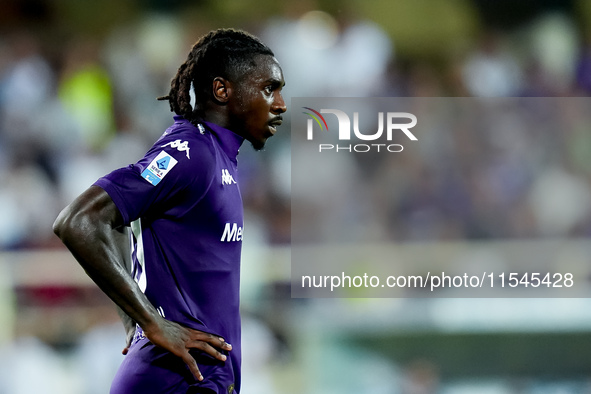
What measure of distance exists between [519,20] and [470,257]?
334 centimetres

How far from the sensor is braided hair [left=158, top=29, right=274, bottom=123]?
2938 millimetres

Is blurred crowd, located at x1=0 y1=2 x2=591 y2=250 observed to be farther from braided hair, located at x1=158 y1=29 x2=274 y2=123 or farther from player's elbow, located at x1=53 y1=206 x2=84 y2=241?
player's elbow, located at x1=53 y1=206 x2=84 y2=241

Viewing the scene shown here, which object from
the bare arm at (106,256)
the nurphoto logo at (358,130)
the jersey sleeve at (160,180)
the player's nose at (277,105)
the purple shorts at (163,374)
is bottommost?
the purple shorts at (163,374)

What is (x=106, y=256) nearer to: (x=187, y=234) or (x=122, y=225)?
(x=122, y=225)

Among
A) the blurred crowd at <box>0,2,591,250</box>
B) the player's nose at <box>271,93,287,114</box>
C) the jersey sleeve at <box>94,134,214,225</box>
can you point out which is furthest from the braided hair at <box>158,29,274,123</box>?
the blurred crowd at <box>0,2,591,250</box>

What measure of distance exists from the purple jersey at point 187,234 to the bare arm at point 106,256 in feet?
0.25

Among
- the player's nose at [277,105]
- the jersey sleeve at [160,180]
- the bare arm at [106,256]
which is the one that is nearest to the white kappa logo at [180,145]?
the jersey sleeve at [160,180]

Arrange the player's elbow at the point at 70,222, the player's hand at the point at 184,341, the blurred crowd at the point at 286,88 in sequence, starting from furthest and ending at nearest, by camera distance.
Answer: the blurred crowd at the point at 286,88
the player's hand at the point at 184,341
the player's elbow at the point at 70,222

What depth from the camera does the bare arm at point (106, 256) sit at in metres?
2.48

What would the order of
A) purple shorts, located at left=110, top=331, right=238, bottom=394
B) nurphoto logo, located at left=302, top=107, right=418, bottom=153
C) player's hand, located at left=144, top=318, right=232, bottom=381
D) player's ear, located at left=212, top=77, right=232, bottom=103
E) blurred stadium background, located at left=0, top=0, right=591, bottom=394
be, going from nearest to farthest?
1. player's hand, located at left=144, top=318, right=232, bottom=381
2. purple shorts, located at left=110, top=331, right=238, bottom=394
3. player's ear, located at left=212, top=77, right=232, bottom=103
4. blurred stadium background, located at left=0, top=0, right=591, bottom=394
5. nurphoto logo, located at left=302, top=107, right=418, bottom=153

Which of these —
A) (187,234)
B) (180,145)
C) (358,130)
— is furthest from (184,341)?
(358,130)

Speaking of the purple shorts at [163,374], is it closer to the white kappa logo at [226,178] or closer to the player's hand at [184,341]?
the player's hand at [184,341]

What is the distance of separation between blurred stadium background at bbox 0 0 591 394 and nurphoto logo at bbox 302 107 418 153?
0.97 feet

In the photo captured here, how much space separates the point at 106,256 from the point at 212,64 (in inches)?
33.4
